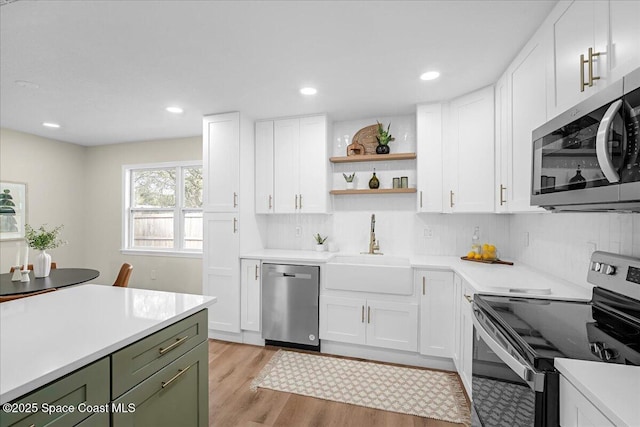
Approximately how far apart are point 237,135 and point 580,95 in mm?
2812

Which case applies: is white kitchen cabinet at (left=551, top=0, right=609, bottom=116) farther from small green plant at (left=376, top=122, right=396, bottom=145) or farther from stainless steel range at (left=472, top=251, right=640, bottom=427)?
small green plant at (left=376, top=122, right=396, bottom=145)

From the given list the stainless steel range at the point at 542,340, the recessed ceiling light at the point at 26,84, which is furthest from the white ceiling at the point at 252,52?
the stainless steel range at the point at 542,340

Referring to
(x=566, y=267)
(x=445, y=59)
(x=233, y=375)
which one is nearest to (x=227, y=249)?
(x=233, y=375)

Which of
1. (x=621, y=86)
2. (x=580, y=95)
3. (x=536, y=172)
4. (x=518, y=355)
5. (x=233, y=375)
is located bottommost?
(x=233, y=375)

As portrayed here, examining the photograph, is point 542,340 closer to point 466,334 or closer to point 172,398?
point 466,334

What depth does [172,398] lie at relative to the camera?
1278 millimetres

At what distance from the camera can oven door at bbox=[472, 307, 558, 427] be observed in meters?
0.94

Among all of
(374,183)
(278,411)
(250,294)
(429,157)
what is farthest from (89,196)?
(429,157)

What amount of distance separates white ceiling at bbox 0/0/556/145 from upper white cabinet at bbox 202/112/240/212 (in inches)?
6.6

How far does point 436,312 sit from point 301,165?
6.59ft

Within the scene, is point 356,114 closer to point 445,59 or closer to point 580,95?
point 445,59

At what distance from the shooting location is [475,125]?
2641 mm

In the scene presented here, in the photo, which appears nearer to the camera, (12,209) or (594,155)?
(594,155)

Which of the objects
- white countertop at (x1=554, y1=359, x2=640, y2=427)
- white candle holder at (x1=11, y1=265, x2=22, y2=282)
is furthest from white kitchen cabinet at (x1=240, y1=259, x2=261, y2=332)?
white countertop at (x1=554, y1=359, x2=640, y2=427)
